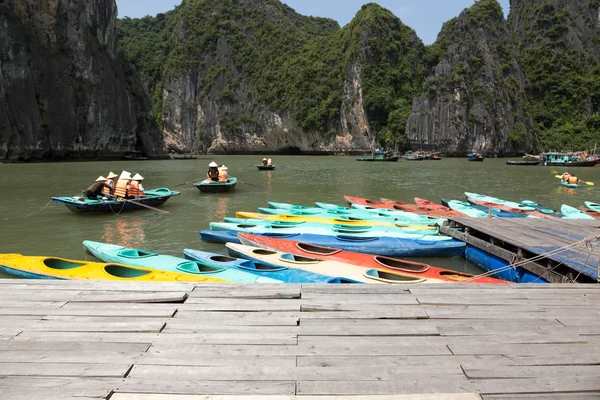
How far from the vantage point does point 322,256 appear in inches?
258

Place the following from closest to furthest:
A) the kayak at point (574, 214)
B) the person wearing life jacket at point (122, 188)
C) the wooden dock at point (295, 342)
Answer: the wooden dock at point (295, 342)
the kayak at point (574, 214)
the person wearing life jacket at point (122, 188)

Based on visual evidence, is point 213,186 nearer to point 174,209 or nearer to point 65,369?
point 174,209

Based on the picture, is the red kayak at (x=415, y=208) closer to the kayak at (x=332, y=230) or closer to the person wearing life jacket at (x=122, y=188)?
the kayak at (x=332, y=230)

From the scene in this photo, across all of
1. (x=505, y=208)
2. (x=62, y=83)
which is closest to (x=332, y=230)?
(x=505, y=208)

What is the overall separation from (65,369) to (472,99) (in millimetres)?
62202

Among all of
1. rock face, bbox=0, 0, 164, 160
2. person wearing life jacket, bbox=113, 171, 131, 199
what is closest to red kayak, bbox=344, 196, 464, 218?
person wearing life jacket, bbox=113, 171, 131, 199

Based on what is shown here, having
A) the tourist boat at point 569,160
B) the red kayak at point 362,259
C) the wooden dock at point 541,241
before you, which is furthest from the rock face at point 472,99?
the red kayak at point 362,259

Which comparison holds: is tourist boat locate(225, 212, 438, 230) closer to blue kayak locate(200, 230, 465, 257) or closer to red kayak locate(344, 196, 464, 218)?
blue kayak locate(200, 230, 465, 257)

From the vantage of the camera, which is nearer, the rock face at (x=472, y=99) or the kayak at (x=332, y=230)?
the kayak at (x=332, y=230)

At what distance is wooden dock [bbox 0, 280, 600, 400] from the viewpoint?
1.96 meters

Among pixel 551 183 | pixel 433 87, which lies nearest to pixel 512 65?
pixel 433 87

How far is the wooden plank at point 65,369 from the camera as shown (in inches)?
80.7

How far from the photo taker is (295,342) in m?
2.41

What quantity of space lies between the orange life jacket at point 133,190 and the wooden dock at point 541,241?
906cm
